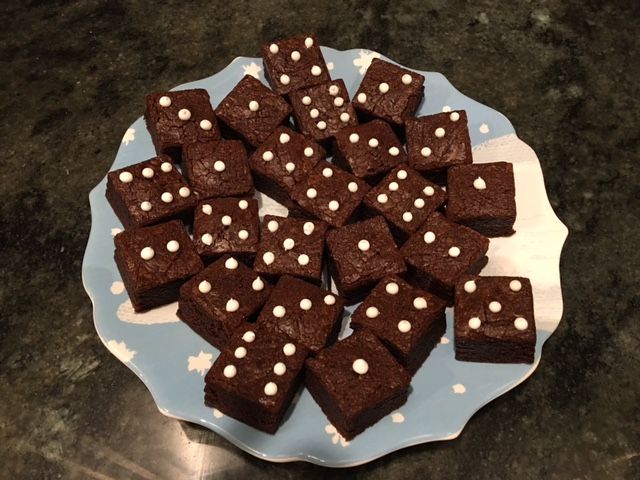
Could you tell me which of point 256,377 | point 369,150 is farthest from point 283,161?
point 256,377

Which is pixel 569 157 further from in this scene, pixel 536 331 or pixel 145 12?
pixel 145 12

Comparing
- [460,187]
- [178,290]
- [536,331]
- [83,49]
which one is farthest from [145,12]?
[536,331]

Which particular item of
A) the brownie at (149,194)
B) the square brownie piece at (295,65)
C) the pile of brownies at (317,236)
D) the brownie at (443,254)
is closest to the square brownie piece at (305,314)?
the pile of brownies at (317,236)

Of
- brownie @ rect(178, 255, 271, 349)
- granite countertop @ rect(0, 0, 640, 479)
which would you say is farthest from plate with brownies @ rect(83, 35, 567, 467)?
granite countertop @ rect(0, 0, 640, 479)

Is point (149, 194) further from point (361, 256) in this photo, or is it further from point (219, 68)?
point (219, 68)

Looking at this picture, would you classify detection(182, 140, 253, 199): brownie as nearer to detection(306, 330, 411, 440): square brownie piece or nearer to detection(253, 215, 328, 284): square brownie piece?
detection(253, 215, 328, 284): square brownie piece

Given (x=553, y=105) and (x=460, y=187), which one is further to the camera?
(x=553, y=105)
